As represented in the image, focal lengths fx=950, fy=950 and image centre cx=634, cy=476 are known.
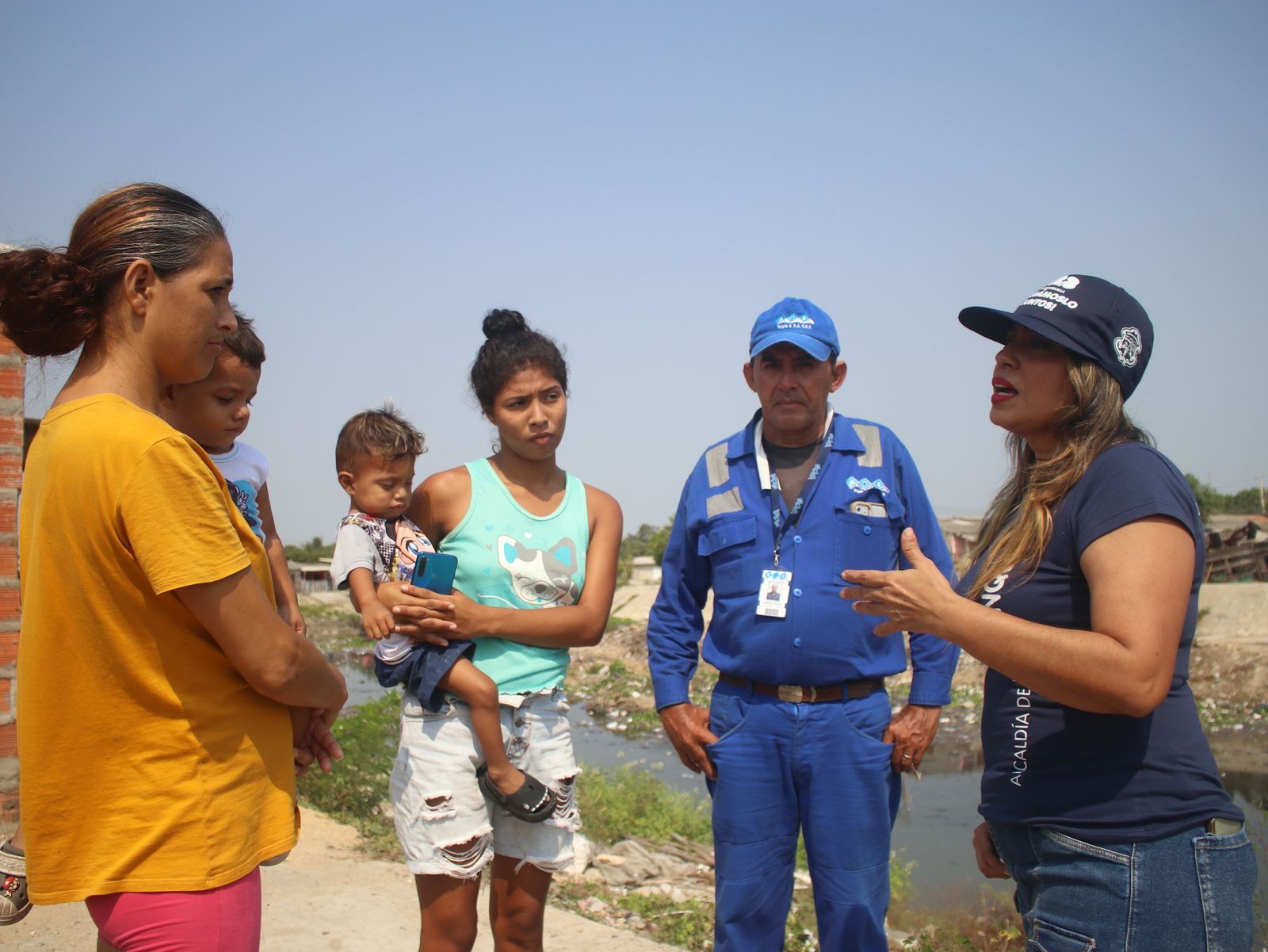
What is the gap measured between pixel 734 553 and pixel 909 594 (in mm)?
1348

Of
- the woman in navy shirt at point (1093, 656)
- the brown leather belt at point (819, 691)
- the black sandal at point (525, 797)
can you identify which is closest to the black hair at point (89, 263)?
the woman in navy shirt at point (1093, 656)

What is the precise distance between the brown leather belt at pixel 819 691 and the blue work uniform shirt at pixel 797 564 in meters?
0.03

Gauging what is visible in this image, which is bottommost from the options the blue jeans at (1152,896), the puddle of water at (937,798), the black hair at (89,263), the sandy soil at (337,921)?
the puddle of water at (937,798)

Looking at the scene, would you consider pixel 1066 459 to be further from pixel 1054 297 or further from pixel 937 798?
pixel 937 798

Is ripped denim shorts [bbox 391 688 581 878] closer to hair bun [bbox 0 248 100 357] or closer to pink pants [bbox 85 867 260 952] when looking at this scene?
pink pants [bbox 85 867 260 952]

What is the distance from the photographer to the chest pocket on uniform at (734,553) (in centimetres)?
331

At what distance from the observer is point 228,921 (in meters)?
1.75

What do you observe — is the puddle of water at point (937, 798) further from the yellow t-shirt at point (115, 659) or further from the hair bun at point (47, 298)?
the hair bun at point (47, 298)

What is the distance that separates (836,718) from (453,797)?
1250 mm

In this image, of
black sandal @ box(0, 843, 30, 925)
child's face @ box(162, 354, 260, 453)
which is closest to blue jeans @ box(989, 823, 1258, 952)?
black sandal @ box(0, 843, 30, 925)

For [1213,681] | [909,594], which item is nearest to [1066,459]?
[909,594]

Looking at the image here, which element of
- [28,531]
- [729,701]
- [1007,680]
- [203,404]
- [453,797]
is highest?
[203,404]

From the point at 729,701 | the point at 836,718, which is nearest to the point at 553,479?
the point at 729,701

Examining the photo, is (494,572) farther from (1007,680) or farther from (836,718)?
(1007,680)
